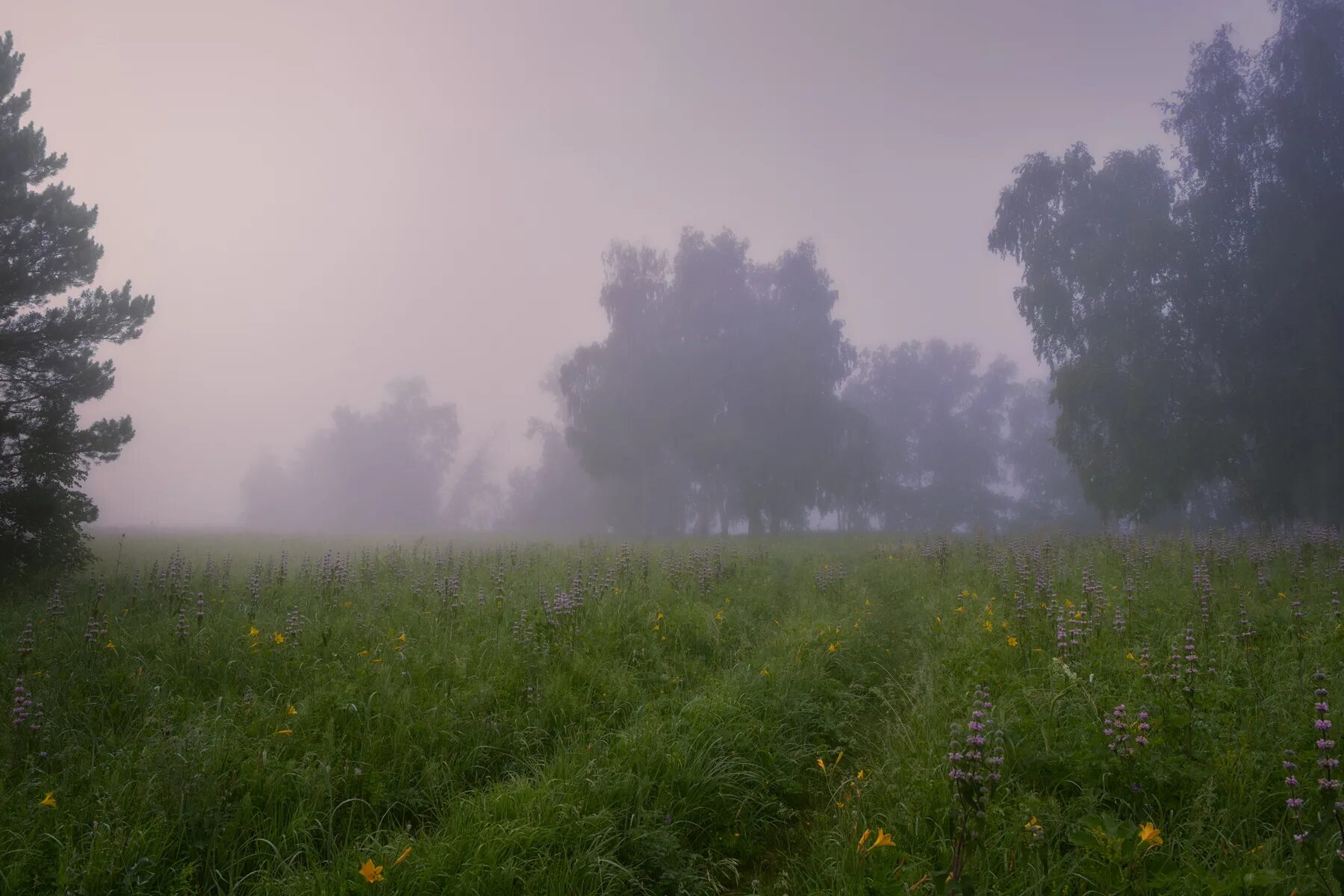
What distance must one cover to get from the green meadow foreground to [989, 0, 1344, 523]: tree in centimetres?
1346

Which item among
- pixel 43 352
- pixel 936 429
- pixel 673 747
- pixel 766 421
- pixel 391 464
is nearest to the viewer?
pixel 673 747

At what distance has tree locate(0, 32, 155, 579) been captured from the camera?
10.6m

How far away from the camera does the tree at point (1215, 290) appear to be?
55.7 feet

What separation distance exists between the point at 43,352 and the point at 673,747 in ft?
47.4

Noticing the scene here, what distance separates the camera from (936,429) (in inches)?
1806

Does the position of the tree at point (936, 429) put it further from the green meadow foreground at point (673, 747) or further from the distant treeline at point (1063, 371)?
the green meadow foreground at point (673, 747)

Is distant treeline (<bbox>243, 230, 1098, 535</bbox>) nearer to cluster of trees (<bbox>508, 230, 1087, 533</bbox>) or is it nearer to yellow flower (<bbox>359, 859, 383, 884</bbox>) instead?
cluster of trees (<bbox>508, 230, 1087, 533</bbox>)

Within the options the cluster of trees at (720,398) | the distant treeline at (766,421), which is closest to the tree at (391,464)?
the distant treeline at (766,421)

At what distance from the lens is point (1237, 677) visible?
15.8 feet

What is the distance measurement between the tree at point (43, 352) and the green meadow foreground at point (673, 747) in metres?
4.07

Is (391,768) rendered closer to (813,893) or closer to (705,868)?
(705,868)

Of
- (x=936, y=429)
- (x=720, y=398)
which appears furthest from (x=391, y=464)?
(x=936, y=429)

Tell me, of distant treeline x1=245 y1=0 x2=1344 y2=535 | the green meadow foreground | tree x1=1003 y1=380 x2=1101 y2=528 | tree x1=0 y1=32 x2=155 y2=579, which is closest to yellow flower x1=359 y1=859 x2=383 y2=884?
the green meadow foreground

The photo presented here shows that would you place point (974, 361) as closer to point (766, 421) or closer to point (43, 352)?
point (766, 421)
